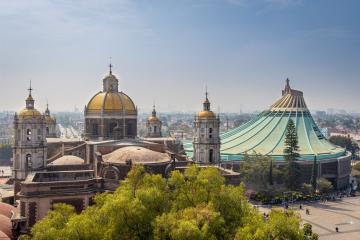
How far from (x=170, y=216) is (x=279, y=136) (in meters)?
45.6

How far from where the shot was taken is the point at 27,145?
31.0 m

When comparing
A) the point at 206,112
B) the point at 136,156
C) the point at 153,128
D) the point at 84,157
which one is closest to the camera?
the point at 136,156

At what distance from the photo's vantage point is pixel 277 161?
50.9 m

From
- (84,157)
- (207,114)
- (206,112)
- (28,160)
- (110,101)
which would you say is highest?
(110,101)

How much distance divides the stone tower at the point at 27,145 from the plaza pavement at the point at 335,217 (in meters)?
20.2

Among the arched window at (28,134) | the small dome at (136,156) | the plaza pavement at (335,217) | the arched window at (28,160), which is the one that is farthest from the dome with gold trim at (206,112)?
the arched window at (28,160)

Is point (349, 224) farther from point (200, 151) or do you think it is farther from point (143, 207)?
point (143, 207)

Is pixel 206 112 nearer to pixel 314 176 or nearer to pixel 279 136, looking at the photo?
pixel 314 176

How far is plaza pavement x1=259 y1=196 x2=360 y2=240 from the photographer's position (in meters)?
31.3

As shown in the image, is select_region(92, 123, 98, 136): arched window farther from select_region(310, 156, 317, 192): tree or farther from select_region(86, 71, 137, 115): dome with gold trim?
select_region(310, 156, 317, 192): tree

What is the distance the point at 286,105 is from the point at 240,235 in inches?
2067

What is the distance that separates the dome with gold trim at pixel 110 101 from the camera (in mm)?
37219

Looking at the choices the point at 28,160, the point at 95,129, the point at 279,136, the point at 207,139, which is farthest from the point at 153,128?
the point at 28,160

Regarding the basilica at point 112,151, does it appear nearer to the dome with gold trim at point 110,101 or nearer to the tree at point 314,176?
the dome with gold trim at point 110,101
